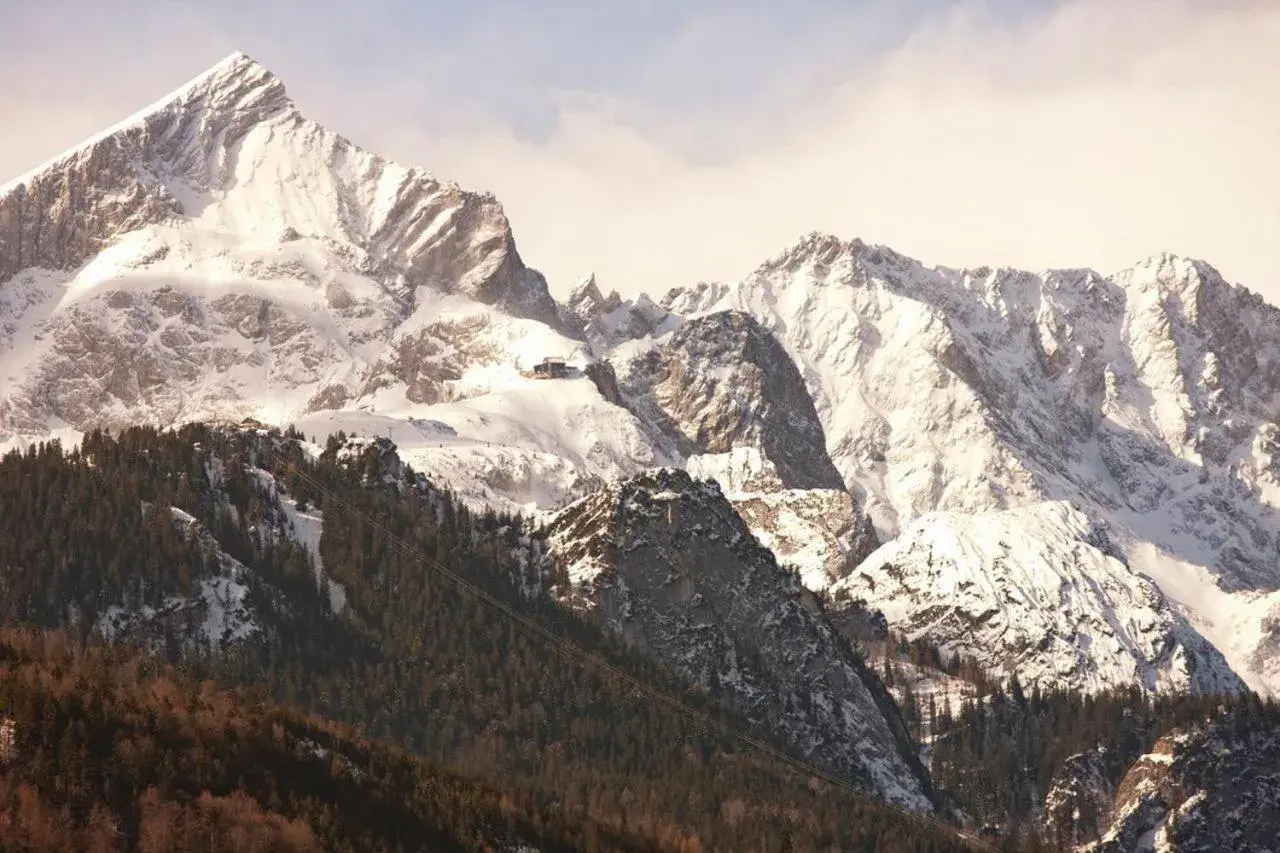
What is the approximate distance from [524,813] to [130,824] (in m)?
43.6

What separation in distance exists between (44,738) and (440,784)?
35604mm

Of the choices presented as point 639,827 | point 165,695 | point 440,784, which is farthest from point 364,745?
point 639,827

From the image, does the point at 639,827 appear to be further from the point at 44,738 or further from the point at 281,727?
the point at 44,738

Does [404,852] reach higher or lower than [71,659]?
lower

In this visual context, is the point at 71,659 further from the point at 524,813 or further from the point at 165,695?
the point at 524,813

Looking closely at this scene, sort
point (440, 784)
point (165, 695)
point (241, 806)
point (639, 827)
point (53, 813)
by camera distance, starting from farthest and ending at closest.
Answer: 1. point (639, 827)
2. point (440, 784)
3. point (165, 695)
4. point (241, 806)
5. point (53, 813)

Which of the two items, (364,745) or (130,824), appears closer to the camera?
Result: (130,824)

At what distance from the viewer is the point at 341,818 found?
141 m

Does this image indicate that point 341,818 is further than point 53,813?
Yes

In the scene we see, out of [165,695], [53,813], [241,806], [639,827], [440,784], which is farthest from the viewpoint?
[639,827]

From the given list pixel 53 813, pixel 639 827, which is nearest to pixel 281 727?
pixel 53 813

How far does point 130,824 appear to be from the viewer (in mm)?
127438

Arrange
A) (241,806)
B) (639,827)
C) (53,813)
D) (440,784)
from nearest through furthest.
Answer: (53,813)
(241,806)
(440,784)
(639,827)

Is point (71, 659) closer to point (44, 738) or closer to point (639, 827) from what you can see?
A: point (44, 738)
